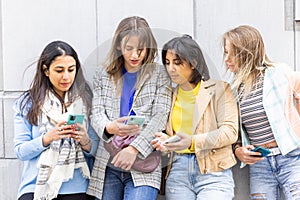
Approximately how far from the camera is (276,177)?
3.41m

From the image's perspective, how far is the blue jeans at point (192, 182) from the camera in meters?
3.31

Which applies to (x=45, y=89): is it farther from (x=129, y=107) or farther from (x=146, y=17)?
(x=146, y=17)

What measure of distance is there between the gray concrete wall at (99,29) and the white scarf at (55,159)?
0.43 meters

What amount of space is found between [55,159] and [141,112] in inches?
21.6

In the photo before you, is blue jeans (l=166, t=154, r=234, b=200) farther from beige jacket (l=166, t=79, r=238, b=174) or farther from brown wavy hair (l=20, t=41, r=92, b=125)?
brown wavy hair (l=20, t=41, r=92, b=125)

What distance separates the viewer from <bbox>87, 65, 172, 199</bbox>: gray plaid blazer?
10.8ft

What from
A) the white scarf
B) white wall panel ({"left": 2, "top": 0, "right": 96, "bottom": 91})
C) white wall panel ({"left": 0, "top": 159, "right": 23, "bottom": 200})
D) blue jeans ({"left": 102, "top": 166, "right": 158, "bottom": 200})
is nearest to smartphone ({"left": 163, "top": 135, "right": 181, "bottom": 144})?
blue jeans ({"left": 102, "top": 166, "right": 158, "bottom": 200})

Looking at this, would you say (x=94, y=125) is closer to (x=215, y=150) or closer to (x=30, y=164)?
(x=30, y=164)

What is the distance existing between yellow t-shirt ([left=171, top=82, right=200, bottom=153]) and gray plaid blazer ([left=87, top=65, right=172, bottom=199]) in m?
0.05

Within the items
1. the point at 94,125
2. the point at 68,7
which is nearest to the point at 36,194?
the point at 94,125

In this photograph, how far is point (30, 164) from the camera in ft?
11.2

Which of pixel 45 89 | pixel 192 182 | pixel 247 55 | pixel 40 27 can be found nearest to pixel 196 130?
pixel 192 182

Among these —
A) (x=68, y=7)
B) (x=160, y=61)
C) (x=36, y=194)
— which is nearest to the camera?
(x=36, y=194)

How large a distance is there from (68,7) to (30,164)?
1.04m
